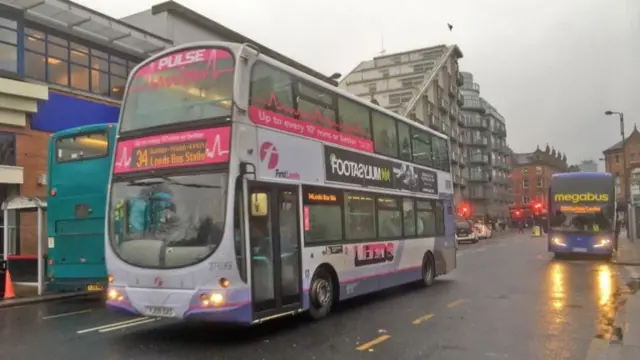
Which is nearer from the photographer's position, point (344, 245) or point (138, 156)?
point (138, 156)

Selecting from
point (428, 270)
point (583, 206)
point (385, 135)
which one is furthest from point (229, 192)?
point (583, 206)

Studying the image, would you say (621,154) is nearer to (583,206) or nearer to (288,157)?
(583,206)

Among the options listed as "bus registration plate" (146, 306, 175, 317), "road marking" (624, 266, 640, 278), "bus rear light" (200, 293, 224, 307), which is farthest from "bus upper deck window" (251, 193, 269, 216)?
"road marking" (624, 266, 640, 278)

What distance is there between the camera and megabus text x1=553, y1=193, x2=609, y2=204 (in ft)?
76.8

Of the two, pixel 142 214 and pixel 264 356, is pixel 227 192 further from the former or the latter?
pixel 264 356

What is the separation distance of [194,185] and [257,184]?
952 millimetres

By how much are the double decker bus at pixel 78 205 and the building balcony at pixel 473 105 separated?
89.0m

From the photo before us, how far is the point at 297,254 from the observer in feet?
31.1

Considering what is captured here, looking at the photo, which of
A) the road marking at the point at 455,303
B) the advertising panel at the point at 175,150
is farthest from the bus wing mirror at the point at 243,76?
the road marking at the point at 455,303

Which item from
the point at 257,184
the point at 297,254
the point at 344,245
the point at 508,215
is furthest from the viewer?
the point at 508,215

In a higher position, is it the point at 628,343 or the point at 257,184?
the point at 257,184

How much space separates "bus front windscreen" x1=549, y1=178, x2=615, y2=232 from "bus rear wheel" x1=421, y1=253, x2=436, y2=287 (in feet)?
36.2

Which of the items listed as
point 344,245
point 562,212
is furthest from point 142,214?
point 562,212

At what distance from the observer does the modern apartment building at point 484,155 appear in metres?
93.6
